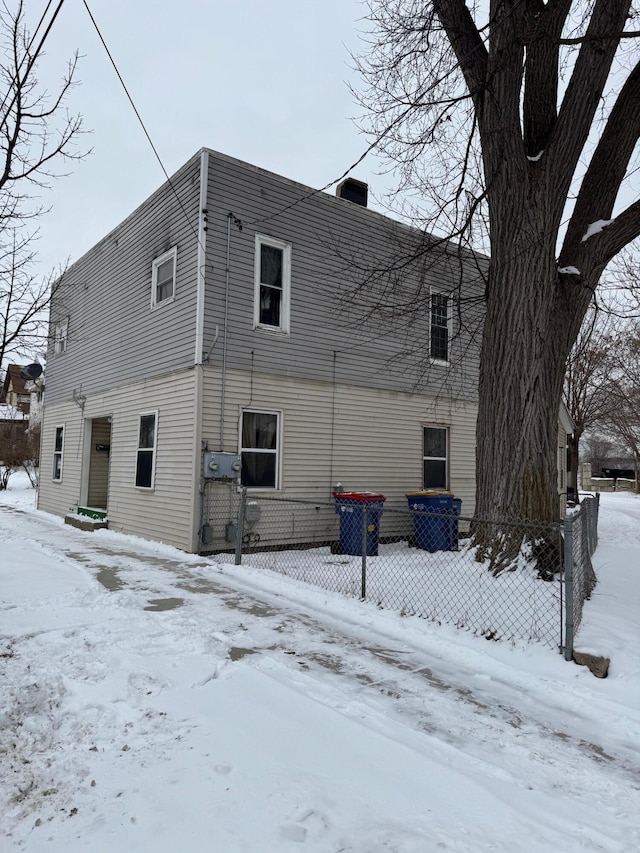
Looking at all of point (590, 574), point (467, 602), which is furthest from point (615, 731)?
point (590, 574)

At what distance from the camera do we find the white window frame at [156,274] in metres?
10.1

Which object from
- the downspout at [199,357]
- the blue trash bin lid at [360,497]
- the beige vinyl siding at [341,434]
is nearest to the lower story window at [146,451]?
the downspout at [199,357]

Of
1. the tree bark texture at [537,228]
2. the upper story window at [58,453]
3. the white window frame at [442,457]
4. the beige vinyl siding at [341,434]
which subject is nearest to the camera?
the tree bark texture at [537,228]

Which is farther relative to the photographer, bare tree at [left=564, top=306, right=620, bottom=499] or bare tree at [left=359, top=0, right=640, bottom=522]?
bare tree at [left=564, top=306, right=620, bottom=499]

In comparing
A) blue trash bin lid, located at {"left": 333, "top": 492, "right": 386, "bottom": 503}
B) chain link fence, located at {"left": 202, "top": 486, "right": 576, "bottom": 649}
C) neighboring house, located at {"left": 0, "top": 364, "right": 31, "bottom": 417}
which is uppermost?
neighboring house, located at {"left": 0, "top": 364, "right": 31, "bottom": 417}

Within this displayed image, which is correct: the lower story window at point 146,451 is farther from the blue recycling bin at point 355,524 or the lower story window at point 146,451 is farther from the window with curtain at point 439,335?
the window with curtain at point 439,335

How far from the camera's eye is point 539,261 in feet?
22.2

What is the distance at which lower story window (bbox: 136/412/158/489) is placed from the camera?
1033cm

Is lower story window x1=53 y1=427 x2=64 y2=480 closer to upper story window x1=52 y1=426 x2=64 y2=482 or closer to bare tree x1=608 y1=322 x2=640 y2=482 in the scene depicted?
upper story window x1=52 y1=426 x2=64 y2=482

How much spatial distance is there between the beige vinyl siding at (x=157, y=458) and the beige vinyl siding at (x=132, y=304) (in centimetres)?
39

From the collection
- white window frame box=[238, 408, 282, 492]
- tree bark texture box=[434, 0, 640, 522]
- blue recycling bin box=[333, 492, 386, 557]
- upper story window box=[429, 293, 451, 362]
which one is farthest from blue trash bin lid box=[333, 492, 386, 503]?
upper story window box=[429, 293, 451, 362]

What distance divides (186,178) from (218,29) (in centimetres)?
262

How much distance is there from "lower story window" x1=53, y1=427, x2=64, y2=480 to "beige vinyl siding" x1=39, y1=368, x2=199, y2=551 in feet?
4.99

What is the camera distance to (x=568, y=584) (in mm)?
4320
